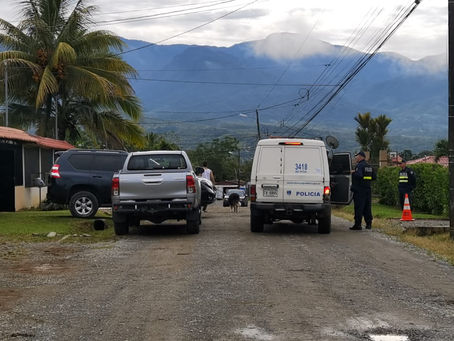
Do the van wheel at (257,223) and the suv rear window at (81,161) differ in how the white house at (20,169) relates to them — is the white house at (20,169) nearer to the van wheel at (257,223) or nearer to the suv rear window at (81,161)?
the suv rear window at (81,161)

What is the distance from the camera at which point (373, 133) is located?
52.1 m

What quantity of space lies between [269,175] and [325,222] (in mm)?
1607

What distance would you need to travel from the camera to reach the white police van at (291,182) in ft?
50.7

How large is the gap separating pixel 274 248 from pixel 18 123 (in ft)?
66.1

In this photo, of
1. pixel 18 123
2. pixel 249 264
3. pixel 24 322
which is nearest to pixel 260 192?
pixel 249 264

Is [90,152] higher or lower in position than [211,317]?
higher

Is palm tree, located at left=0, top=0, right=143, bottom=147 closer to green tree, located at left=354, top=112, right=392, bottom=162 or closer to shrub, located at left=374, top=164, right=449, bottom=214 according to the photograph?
shrub, located at left=374, top=164, right=449, bottom=214

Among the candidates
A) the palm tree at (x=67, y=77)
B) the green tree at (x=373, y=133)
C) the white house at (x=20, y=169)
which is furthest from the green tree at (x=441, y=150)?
the white house at (x=20, y=169)

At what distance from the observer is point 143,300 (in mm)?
7996

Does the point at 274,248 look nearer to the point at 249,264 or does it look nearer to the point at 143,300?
the point at 249,264

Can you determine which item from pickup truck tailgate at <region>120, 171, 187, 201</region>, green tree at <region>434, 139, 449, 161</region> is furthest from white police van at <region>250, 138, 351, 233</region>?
green tree at <region>434, 139, 449, 161</region>

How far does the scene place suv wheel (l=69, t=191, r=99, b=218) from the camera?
1830cm

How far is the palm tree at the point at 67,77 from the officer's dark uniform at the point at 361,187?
13.6m

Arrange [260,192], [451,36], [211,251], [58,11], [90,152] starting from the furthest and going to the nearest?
1. [58,11]
2. [90,152]
3. [260,192]
4. [451,36]
5. [211,251]
